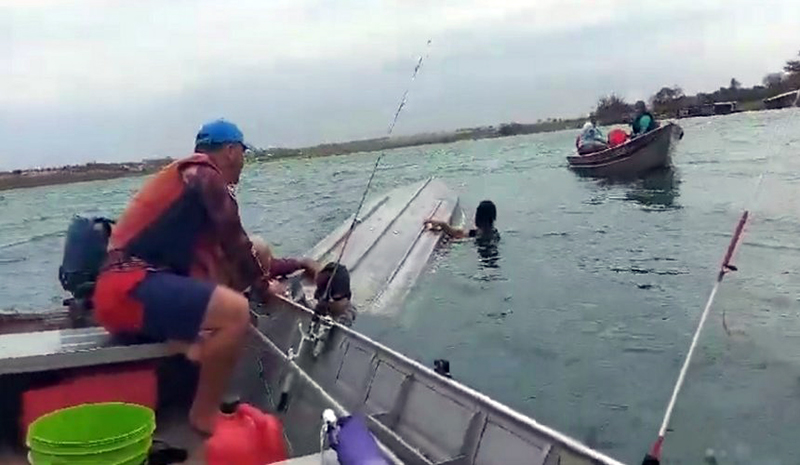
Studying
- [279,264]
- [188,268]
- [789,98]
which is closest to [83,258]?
[279,264]

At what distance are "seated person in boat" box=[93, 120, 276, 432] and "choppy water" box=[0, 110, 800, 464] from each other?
4.01 metres

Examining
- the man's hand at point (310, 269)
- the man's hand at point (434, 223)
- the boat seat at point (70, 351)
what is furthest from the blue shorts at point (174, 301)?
the man's hand at point (434, 223)

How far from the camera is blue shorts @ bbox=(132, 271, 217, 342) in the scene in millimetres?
4410

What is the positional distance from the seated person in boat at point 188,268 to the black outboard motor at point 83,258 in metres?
1.26

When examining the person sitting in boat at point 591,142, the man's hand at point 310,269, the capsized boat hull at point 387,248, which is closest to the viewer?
the man's hand at point 310,269

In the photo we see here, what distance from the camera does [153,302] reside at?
446 centimetres

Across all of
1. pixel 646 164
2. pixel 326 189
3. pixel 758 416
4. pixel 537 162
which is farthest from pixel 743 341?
pixel 537 162

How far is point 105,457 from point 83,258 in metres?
3.11

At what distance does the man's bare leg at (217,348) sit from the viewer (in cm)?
445

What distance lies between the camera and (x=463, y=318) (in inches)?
499

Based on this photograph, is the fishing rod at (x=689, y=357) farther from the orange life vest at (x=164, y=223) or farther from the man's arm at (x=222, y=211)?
the orange life vest at (x=164, y=223)

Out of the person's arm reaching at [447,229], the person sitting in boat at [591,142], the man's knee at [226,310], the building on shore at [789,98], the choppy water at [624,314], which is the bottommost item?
the choppy water at [624,314]

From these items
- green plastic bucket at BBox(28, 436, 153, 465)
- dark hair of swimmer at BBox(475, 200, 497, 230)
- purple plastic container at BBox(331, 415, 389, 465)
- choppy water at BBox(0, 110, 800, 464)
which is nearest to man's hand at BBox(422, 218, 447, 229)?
choppy water at BBox(0, 110, 800, 464)

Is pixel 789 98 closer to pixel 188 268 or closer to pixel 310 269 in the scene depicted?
pixel 310 269
